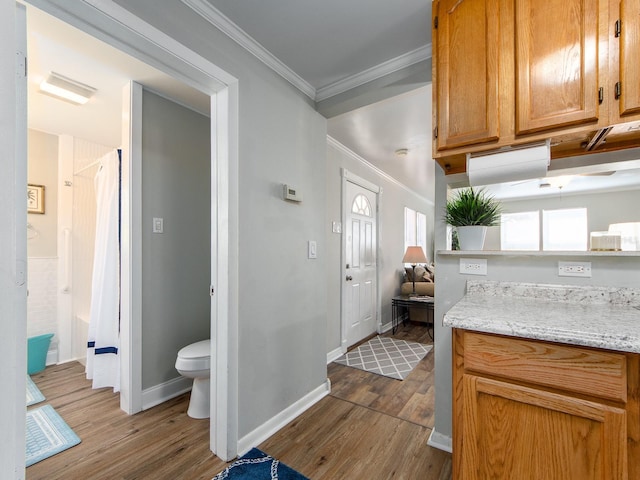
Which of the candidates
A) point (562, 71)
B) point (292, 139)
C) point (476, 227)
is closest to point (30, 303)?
point (292, 139)

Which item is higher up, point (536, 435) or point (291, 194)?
point (291, 194)

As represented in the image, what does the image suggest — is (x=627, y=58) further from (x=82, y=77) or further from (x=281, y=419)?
→ (x=82, y=77)

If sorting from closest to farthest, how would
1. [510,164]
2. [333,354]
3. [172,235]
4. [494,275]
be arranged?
[510,164] → [494,275] → [172,235] → [333,354]

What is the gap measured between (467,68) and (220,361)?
199cm

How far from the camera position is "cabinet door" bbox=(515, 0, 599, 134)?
1172 millimetres

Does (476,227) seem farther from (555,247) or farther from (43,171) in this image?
(43,171)

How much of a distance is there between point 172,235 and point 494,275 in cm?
231

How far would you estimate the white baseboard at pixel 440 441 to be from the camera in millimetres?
1750

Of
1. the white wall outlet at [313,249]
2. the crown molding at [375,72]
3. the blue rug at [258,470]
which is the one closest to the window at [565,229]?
the crown molding at [375,72]

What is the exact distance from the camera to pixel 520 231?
162cm

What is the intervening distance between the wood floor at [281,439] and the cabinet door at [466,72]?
5.73 ft

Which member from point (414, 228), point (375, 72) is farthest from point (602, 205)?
point (414, 228)

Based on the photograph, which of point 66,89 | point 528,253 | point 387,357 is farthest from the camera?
point 387,357

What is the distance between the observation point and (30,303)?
2812mm
